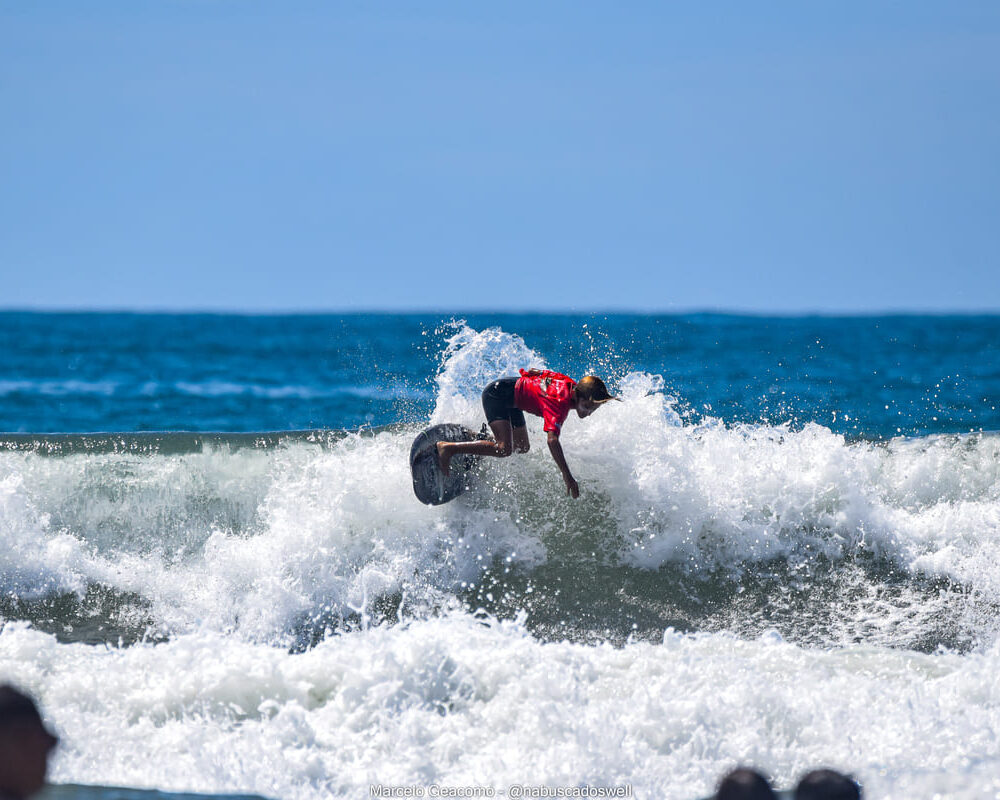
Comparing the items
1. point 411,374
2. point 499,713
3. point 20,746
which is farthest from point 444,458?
point 411,374

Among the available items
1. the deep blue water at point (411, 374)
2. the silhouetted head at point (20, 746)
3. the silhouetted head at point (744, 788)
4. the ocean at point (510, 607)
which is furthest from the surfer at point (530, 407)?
the silhouetted head at point (20, 746)

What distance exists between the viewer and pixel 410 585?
25.4 feet

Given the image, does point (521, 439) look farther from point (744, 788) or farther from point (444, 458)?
point (744, 788)

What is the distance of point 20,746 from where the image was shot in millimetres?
2561

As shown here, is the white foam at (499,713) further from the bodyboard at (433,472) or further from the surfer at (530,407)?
the bodyboard at (433,472)

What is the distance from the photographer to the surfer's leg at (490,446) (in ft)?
25.4

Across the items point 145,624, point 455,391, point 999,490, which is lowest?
point 145,624

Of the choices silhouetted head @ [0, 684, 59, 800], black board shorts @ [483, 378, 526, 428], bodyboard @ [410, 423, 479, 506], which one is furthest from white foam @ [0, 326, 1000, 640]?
silhouetted head @ [0, 684, 59, 800]

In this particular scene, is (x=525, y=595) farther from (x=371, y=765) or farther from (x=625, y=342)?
(x=625, y=342)

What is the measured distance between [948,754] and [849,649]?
1347mm

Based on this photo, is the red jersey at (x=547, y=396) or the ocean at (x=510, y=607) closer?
the ocean at (x=510, y=607)

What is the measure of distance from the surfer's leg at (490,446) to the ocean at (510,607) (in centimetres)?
45

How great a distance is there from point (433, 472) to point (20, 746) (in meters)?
5.51

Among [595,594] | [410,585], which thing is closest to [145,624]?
[410,585]
